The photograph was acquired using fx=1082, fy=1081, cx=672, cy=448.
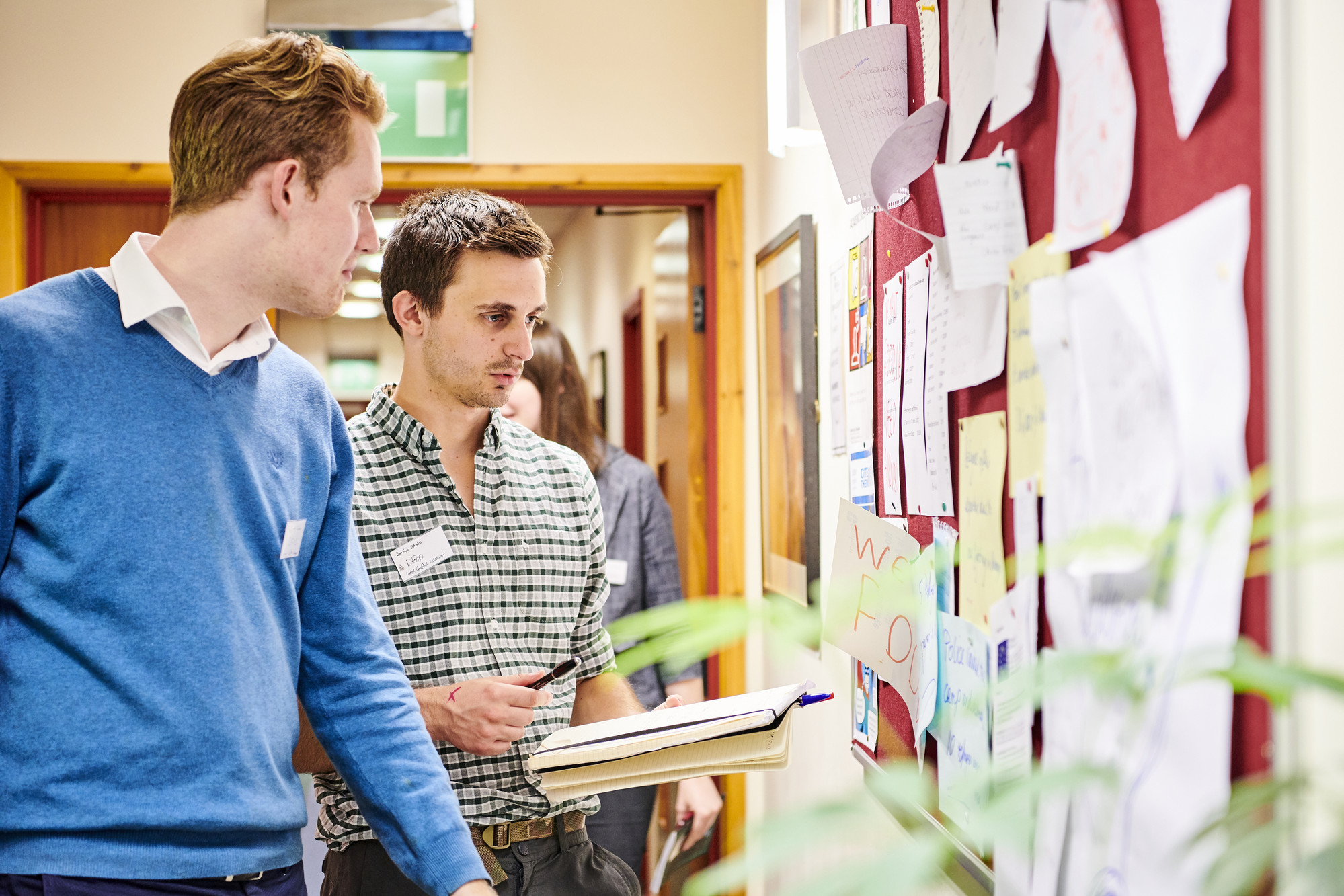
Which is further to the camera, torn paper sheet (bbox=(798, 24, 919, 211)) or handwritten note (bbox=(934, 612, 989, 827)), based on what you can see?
torn paper sheet (bbox=(798, 24, 919, 211))

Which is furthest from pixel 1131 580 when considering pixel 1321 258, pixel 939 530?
pixel 939 530

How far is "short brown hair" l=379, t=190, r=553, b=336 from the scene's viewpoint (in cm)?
161

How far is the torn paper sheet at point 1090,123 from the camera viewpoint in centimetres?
79

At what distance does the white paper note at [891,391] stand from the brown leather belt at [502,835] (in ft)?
2.07

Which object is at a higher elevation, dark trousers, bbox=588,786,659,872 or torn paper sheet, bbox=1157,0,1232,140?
torn paper sheet, bbox=1157,0,1232,140

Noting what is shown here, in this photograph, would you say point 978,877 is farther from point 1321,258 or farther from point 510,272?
point 510,272

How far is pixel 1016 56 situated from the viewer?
0.97 metres

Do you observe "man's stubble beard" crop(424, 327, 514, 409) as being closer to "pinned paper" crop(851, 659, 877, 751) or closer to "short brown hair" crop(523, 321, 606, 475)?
"pinned paper" crop(851, 659, 877, 751)

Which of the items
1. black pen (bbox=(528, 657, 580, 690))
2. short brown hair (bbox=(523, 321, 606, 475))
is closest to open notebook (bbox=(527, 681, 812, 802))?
black pen (bbox=(528, 657, 580, 690))

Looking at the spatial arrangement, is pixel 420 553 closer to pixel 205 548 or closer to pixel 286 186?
pixel 205 548

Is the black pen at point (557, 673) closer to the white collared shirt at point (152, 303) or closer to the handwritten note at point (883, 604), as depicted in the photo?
the handwritten note at point (883, 604)

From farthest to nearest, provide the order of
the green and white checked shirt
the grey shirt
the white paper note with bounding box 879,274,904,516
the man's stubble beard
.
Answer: the grey shirt
the man's stubble beard
the green and white checked shirt
the white paper note with bounding box 879,274,904,516

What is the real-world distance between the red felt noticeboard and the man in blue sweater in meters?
0.71

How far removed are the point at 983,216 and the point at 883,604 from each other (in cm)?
55
